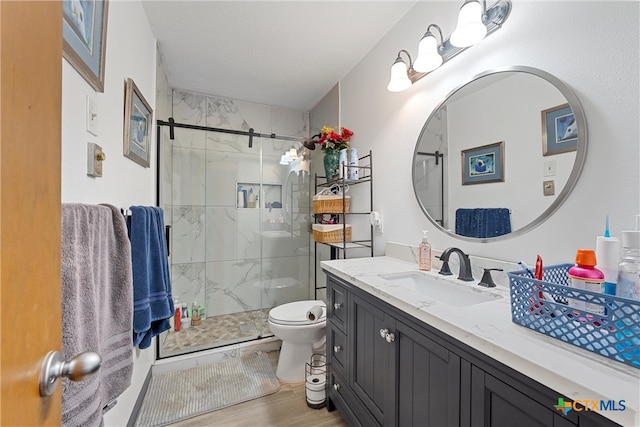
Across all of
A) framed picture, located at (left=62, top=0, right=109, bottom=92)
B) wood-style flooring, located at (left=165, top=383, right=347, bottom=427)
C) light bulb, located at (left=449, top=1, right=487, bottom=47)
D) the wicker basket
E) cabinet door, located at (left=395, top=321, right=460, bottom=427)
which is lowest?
wood-style flooring, located at (left=165, top=383, right=347, bottom=427)

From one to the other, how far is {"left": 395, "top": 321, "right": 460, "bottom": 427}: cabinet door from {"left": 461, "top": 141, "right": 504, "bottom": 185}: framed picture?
0.74 m

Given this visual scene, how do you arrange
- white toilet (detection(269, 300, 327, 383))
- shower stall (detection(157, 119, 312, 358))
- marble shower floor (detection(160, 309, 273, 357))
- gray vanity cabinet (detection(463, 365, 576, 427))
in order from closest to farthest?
1. gray vanity cabinet (detection(463, 365, 576, 427))
2. white toilet (detection(269, 300, 327, 383))
3. marble shower floor (detection(160, 309, 273, 357))
4. shower stall (detection(157, 119, 312, 358))

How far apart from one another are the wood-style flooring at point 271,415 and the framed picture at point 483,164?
149 cm

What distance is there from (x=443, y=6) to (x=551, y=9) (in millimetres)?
559

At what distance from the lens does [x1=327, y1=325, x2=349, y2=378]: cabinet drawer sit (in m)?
1.36

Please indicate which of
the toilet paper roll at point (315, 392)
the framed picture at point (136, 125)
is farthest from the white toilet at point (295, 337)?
the framed picture at point (136, 125)

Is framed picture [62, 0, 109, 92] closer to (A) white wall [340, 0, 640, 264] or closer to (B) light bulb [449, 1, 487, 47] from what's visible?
(B) light bulb [449, 1, 487, 47]

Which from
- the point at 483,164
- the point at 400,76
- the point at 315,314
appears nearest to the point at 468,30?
the point at 400,76

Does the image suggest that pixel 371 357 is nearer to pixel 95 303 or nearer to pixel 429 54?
pixel 95 303

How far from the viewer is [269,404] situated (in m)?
1.62

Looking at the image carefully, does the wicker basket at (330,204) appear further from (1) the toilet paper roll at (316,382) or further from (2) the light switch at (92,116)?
(2) the light switch at (92,116)

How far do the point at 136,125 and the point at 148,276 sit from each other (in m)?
0.84

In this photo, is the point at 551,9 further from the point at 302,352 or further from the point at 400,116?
the point at 302,352

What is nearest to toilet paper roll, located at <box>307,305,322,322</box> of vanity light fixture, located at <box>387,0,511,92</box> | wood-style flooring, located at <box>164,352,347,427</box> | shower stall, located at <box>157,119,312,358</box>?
wood-style flooring, located at <box>164,352,347,427</box>
